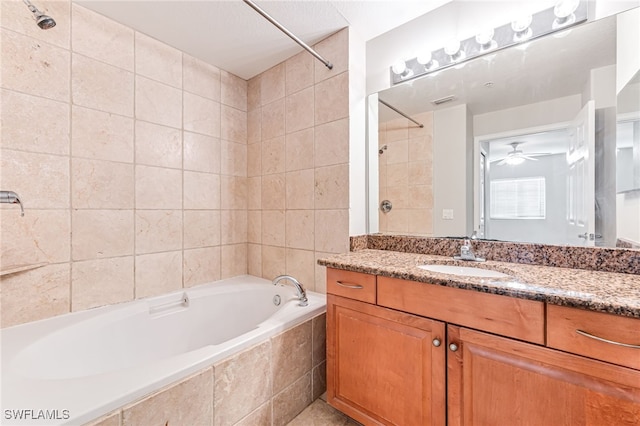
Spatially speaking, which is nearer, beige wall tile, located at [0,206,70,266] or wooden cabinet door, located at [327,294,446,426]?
wooden cabinet door, located at [327,294,446,426]

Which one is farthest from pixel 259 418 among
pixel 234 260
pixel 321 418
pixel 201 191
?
Answer: pixel 201 191

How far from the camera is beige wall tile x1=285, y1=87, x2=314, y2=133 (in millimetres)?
1901

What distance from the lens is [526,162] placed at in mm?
1322

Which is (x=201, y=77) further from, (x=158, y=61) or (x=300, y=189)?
(x=300, y=189)

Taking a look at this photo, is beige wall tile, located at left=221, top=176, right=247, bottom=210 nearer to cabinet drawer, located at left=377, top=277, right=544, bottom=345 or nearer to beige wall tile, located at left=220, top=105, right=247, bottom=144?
beige wall tile, located at left=220, top=105, right=247, bottom=144

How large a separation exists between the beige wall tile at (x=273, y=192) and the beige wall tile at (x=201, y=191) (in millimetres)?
379

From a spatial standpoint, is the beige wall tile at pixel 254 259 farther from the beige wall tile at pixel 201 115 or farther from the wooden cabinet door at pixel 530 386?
the wooden cabinet door at pixel 530 386

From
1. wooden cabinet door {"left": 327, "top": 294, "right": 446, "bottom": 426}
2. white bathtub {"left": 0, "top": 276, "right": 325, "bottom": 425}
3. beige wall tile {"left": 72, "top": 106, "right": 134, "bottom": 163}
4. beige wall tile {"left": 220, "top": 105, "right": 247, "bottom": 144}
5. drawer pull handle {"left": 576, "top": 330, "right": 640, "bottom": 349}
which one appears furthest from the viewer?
beige wall tile {"left": 220, "top": 105, "right": 247, "bottom": 144}

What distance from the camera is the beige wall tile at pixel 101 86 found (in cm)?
149

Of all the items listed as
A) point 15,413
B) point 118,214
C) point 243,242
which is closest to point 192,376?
point 15,413

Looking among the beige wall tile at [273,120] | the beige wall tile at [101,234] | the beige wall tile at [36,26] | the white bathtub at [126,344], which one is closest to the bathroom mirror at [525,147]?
the beige wall tile at [273,120]

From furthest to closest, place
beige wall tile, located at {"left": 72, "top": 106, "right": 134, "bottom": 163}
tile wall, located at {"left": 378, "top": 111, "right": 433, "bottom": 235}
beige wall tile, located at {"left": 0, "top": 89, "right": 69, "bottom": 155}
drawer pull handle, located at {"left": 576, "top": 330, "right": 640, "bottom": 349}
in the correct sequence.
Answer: tile wall, located at {"left": 378, "top": 111, "right": 433, "bottom": 235}
beige wall tile, located at {"left": 72, "top": 106, "right": 134, "bottom": 163}
beige wall tile, located at {"left": 0, "top": 89, "right": 69, "bottom": 155}
drawer pull handle, located at {"left": 576, "top": 330, "right": 640, "bottom": 349}

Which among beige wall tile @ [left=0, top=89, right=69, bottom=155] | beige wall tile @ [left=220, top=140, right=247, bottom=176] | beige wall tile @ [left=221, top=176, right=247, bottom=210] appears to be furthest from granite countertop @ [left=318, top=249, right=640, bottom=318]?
beige wall tile @ [left=0, top=89, right=69, bottom=155]

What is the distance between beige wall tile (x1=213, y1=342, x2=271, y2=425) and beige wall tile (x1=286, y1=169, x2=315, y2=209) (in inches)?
39.1
